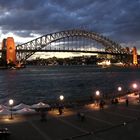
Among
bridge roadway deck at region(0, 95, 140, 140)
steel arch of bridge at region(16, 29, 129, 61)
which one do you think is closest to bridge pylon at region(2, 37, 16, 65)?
steel arch of bridge at region(16, 29, 129, 61)

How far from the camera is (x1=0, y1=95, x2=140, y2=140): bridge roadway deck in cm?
1661

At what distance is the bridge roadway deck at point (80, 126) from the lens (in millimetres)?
16609

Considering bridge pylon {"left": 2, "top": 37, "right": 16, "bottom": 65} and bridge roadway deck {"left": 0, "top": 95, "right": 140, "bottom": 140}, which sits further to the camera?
bridge pylon {"left": 2, "top": 37, "right": 16, "bottom": 65}

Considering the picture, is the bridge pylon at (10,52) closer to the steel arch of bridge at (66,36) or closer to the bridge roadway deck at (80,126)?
the steel arch of bridge at (66,36)

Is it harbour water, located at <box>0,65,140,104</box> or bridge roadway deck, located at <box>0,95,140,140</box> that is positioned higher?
bridge roadway deck, located at <box>0,95,140,140</box>

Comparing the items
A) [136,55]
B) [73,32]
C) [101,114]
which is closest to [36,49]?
[73,32]

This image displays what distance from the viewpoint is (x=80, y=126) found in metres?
19.0

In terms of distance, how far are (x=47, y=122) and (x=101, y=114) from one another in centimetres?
427

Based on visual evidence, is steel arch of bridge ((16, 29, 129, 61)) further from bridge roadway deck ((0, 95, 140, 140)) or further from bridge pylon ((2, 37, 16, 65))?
bridge roadway deck ((0, 95, 140, 140))

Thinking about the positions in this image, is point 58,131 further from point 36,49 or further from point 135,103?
point 36,49

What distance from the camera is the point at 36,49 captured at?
11462cm

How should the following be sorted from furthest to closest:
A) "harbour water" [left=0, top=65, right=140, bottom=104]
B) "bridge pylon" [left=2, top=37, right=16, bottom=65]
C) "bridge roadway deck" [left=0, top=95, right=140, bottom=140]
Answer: "bridge pylon" [left=2, top=37, right=16, bottom=65] → "harbour water" [left=0, top=65, right=140, bottom=104] → "bridge roadway deck" [left=0, top=95, right=140, bottom=140]

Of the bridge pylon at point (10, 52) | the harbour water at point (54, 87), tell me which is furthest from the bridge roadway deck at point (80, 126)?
the bridge pylon at point (10, 52)

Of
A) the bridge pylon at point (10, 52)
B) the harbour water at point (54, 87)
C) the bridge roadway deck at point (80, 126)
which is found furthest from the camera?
the bridge pylon at point (10, 52)
